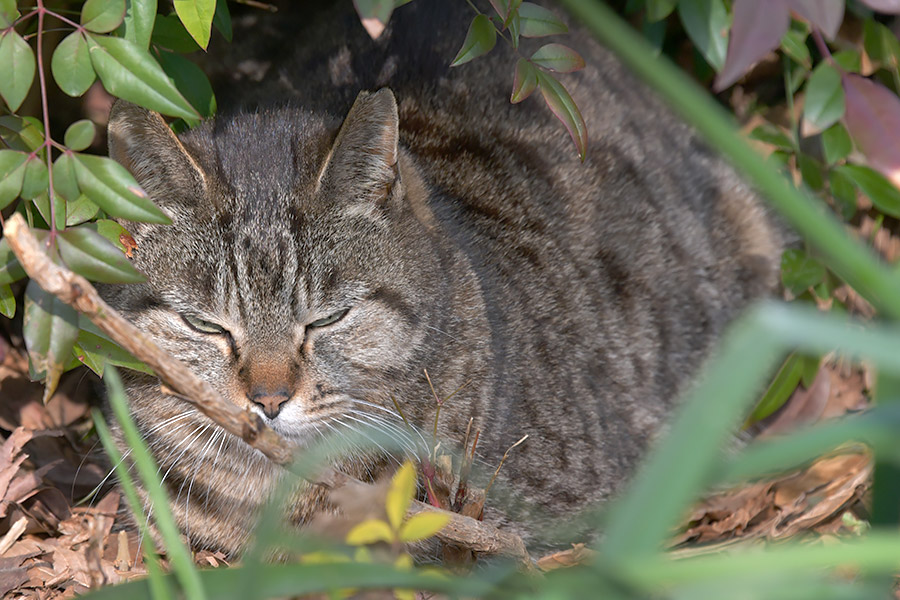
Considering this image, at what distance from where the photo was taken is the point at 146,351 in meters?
1.30

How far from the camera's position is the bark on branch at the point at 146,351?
1.25 metres

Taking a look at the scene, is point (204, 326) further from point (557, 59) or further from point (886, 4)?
point (886, 4)

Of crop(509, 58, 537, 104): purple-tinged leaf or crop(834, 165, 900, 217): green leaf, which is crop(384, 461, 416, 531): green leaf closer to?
crop(509, 58, 537, 104): purple-tinged leaf

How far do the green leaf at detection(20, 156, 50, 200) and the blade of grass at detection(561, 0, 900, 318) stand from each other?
1.02 metres

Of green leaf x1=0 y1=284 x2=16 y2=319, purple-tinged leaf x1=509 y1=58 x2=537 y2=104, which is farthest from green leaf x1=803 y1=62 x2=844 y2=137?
green leaf x1=0 y1=284 x2=16 y2=319

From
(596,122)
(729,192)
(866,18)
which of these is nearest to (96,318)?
(596,122)

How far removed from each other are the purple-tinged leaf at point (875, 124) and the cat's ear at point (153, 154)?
1.24 metres

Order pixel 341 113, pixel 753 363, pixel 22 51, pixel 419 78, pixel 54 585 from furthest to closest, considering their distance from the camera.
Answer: pixel 419 78 → pixel 341 113 → pixel 54 585 → pixel 22 51 → pixel 753 363

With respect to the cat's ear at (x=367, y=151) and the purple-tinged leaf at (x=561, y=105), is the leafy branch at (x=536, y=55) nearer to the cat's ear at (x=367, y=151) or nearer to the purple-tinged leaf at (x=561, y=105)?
the purple-tinged leaf at (x=561, y=105)

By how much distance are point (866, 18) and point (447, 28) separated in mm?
1308

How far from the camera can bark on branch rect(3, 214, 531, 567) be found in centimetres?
125

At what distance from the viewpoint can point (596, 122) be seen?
270cm

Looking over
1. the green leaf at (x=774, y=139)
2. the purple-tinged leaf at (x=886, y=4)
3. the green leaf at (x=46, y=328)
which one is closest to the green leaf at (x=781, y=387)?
the green leaf at (x=774, y=139)

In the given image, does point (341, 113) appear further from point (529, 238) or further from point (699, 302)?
point (699, 302)
